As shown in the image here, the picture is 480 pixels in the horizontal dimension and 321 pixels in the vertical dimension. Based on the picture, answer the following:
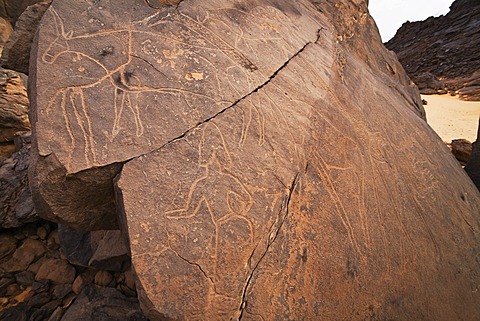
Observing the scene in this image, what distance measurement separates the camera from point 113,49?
135cm

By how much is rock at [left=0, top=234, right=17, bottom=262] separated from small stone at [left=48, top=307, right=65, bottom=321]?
890mm

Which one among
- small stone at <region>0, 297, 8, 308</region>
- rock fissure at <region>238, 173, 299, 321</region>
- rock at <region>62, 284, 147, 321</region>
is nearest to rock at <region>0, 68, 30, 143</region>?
small stone at <region>0, 297, 8, 308</region>

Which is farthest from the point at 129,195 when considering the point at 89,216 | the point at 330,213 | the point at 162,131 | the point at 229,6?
the point at 229,6

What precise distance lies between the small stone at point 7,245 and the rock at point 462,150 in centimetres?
636

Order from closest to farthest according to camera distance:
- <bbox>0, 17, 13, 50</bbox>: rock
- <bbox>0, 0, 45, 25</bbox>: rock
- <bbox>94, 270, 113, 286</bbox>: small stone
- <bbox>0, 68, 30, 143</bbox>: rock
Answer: <bbox>94, 270, 113, 286</bbox>: small stone → <bbox>0, 68, 30, 143</bbox>: rock → <bbox>0, 17, 13, 50</bbox>: rock → <bbox>0, 0, 45, 25</bbox>: rock

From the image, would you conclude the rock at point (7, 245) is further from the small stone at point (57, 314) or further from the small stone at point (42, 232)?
the small stone at point (57, 314)

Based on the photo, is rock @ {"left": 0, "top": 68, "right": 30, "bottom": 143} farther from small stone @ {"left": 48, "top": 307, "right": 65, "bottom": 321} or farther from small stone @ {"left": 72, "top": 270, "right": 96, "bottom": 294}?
small stone @ {"left": 48, "top": 307, "right": 65, "bottom": 321}

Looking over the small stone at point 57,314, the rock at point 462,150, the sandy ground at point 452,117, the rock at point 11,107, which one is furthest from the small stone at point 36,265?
the sandy ground at point 452,117

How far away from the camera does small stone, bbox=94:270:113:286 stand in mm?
2156

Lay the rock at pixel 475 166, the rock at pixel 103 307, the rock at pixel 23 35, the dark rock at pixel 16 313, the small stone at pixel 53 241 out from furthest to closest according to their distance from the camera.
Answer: the rock at pixel 475 166 < the small stone at pixel 53 241 < the dark rock at pixel 16 313 < the rock at pixel 103 307 < the rock at pixel 23 35

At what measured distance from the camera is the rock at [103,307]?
71.4 inches

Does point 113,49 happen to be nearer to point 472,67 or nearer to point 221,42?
point 221,42

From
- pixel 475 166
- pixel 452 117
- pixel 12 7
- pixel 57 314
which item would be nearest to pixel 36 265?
pixel 57 314

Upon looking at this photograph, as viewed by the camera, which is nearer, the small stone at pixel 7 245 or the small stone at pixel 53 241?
the small stone at pixel 7 245
